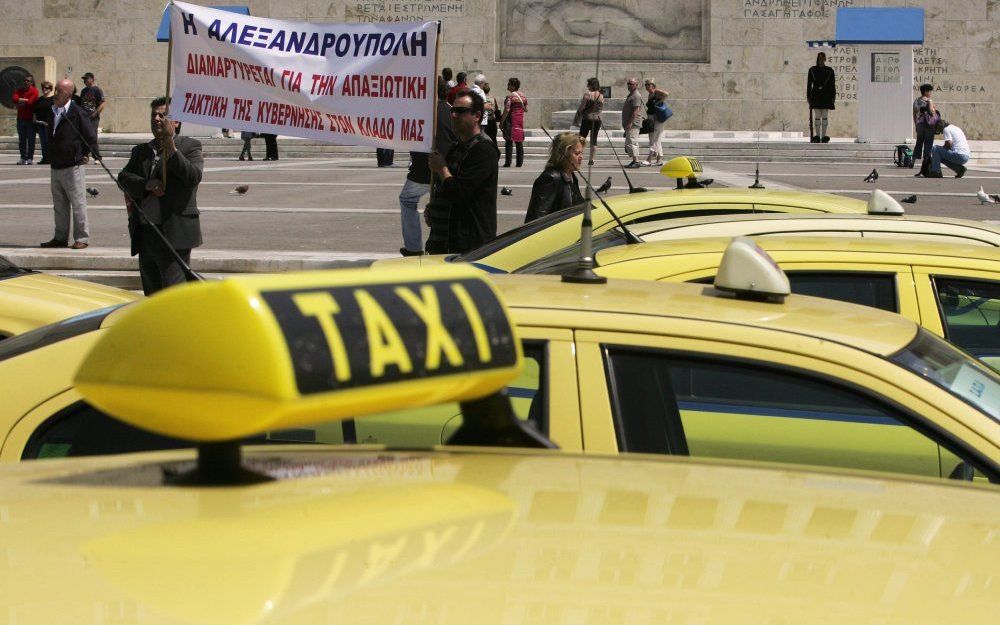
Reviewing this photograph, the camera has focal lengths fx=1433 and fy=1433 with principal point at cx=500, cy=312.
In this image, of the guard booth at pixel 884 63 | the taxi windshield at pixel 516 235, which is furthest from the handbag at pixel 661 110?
the taxi windshield at pixel 516 235

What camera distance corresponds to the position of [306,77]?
8.69 meters

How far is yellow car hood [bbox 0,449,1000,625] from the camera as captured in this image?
1.35 metres

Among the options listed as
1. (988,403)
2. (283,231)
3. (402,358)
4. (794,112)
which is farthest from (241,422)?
(794,112)

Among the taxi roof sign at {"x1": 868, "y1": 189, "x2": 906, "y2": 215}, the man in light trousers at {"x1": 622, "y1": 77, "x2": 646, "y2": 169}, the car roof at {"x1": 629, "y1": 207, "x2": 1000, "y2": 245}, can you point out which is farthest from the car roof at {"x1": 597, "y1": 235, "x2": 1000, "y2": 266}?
the man in light trousers at {"x1": 622, "y1": 77, "x2": 646, "y2": 169}

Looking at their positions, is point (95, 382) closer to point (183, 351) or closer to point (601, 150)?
point (183, 351)

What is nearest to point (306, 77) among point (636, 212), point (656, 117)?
point (636, 212)

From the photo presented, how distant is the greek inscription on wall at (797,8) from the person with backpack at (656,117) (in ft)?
30.4

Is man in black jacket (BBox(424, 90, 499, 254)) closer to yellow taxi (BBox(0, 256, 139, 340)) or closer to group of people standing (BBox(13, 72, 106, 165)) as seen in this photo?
yellow taxi (BBox(0, 256, 139, 340))

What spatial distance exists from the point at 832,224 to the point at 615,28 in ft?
103

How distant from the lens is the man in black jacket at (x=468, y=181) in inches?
344

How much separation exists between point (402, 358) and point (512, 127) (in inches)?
993

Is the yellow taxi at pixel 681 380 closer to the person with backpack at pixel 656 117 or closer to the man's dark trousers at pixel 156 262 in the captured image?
the man's dark trousers at pixel 156 262

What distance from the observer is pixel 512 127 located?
26.6 metres

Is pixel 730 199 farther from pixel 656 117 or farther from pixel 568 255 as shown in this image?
pixel 656 117
